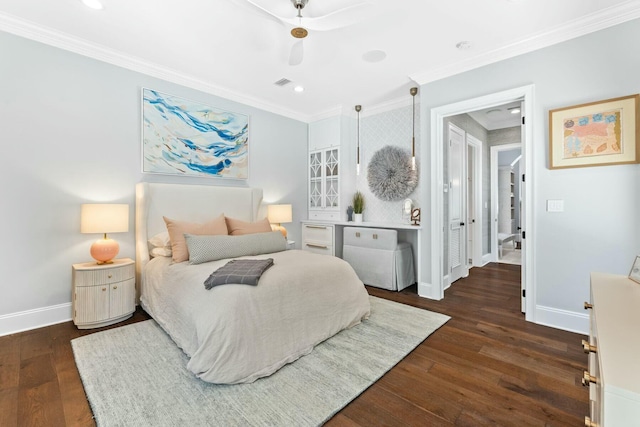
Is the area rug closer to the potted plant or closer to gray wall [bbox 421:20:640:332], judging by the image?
gray wall [bbox 421:20:640:332]

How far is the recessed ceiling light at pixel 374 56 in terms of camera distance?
3.01m

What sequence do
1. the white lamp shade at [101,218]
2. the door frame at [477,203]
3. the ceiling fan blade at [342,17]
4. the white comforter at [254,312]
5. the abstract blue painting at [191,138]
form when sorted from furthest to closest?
1. the door frame at [477,203]
2. the abstract blue painting at [191,138]
3. the white lamp shade at [101,218]
4. the ceiling fan blade at [342,17]
5. the white comforter at [254,312]

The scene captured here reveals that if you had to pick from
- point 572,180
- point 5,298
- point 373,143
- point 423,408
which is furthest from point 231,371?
point 373,143

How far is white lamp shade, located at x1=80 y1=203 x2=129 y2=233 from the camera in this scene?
A: 265cm

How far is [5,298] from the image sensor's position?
2.53m

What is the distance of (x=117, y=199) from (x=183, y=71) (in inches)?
66.4

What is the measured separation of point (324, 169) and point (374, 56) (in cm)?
211

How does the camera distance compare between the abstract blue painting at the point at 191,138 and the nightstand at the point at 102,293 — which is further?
the abstract blue painting at the point at 191,138

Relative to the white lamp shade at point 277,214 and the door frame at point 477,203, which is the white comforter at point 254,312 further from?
the door frame at point 477,203

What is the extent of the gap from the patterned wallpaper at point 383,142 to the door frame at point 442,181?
69 cm

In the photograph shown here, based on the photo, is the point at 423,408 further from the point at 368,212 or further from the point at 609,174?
the point at 368,212

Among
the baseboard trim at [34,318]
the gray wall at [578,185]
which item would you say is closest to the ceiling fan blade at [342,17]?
the gray wall at [578,185]

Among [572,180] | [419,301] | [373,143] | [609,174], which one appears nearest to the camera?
[609,174]

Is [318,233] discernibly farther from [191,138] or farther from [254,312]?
[254,312]
